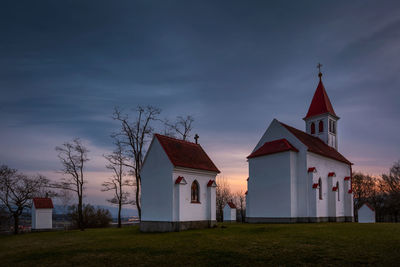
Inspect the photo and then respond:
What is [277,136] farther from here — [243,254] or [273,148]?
[243,254]

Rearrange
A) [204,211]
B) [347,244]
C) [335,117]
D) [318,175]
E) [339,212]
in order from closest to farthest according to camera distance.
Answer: [347,244]
[204,211]
[318,175]
[339,212]
[335,117]

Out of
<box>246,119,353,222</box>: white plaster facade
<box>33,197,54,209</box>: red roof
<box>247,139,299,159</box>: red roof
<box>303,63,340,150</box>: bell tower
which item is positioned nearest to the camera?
<box>246,119,353,222</box>: white plaster facade

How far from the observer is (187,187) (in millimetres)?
24234

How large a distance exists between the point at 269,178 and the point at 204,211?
27.6ft

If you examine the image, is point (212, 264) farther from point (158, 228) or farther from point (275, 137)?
point (275, 137)

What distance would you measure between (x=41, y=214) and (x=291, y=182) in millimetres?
32031

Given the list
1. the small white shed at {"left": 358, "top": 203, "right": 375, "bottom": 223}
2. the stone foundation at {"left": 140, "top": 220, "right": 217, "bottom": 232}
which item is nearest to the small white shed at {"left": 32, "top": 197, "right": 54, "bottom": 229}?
the stone foundation at {"left": 140, "top": 220, "right": 217, "bottom": 232}

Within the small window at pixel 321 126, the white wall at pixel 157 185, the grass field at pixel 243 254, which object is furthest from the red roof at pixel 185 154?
the small window at pixel 321 126

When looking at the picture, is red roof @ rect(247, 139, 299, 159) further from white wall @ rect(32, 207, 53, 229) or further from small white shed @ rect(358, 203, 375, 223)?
white wall @ rect(32, 207, 53, 229)

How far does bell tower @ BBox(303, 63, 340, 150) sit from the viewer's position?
126 feet

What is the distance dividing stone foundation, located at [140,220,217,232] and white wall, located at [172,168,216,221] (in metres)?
0.32

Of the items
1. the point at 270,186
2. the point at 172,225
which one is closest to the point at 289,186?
the point at 270,186

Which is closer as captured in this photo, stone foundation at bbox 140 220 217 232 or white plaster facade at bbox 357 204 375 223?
stone foundation at bbox 140 220 217 232

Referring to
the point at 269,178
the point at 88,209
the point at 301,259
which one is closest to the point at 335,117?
the point at 269,178
